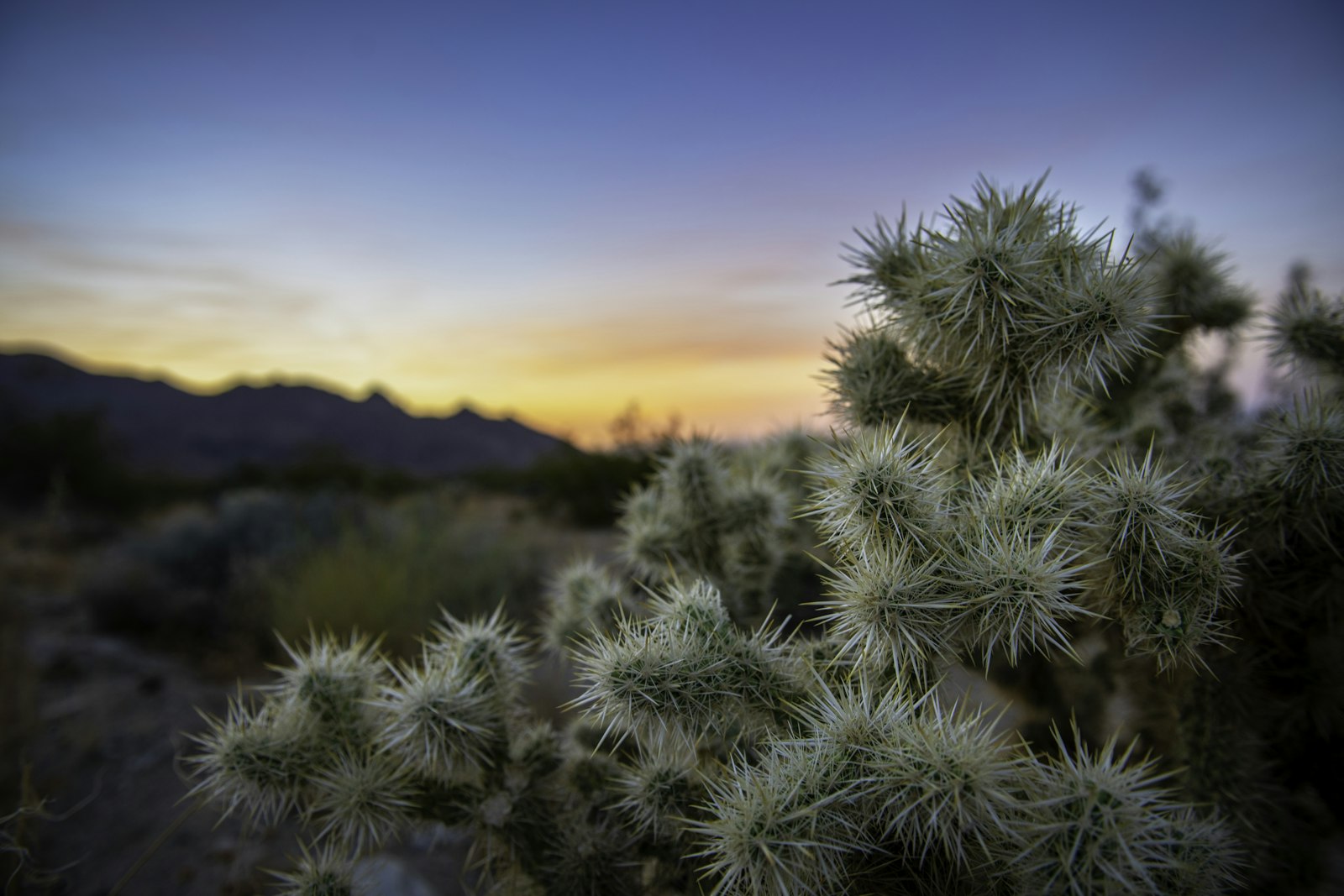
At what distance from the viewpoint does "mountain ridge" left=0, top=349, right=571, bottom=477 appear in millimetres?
34406

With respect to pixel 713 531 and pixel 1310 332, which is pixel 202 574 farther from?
pixel 1310 332

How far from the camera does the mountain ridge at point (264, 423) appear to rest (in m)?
34.4

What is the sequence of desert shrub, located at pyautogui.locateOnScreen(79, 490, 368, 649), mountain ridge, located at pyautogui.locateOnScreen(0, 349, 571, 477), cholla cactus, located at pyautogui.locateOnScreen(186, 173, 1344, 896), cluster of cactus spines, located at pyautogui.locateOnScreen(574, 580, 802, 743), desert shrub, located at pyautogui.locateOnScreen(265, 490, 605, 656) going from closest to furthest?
cholla cactus, located at pyautogui.locateOnScreen(186, 173, 1344, 896) < cluster of cactus spines, located at pyautogui.locateOnScreen(574, 580, 802, 743) < desert shrub, located at pyautogui.locateOnScreen(265, 490, 605, 656) < desert shrub, located at pyautogui.locateOnScreen(79, 490, 368, 649) < mountain ridge, located at pyautogui.locateOnScreen(0, 349, 571, 477)

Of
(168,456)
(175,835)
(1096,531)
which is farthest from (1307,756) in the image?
(168,456)

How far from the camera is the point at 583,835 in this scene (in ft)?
7.44

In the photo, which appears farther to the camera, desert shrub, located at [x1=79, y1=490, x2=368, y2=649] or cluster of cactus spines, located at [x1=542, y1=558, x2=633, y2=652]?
desert shrub, located at [x1=79, y1=490, x2=368, y2=649]

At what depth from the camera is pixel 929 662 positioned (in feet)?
6.37

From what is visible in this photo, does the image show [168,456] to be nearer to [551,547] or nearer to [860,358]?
[551,547]

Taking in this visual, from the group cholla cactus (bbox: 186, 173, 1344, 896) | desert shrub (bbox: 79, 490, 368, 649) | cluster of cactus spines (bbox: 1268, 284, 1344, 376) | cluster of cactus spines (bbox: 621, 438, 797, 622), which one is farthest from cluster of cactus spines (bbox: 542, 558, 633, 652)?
desert shrub (bbox: 79, 490, 368, 649)

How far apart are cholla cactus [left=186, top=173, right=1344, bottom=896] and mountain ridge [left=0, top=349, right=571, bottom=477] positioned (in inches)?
1154

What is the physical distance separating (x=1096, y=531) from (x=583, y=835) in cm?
190

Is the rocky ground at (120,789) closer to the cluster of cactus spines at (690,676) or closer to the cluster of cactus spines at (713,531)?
the cluster of cactus spines at (690,676)

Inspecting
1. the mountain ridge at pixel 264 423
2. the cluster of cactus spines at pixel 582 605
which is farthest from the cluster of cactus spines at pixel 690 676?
the mountain ridge at pixel 264 423

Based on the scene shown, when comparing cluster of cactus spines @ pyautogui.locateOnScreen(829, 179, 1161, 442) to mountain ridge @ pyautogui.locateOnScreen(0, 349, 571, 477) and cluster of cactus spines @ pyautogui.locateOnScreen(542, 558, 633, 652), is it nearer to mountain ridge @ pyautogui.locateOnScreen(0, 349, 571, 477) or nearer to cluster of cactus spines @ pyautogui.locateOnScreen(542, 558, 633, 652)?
cluster of cactus spines @ pyautogui.locateOnScreen(542, 558, 633, 652)
